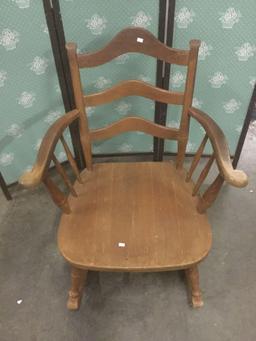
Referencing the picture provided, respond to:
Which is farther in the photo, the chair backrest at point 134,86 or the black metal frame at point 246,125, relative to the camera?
the black metal frame at point 246,125

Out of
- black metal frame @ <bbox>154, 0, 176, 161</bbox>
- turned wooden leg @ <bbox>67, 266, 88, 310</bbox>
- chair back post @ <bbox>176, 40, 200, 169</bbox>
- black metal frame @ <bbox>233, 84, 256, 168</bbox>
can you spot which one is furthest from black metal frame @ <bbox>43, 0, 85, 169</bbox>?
black metal frame @ <bbox>233, 84, 256, 168</bbox>

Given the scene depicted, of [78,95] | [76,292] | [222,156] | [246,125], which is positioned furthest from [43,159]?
[246,125]

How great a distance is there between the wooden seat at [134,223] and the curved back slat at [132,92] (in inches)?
11.6

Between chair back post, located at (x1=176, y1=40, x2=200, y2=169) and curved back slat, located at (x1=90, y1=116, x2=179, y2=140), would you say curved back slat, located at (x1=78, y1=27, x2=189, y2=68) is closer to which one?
chair back post, located at (x1=176, y1=40, x2=200, y2=169)

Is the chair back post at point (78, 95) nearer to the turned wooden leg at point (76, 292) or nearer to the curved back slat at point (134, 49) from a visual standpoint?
the curved back slat at point (134, 49)

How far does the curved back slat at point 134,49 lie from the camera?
1.04m

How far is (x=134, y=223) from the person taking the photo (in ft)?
3.59

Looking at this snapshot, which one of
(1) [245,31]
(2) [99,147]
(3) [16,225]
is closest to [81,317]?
(3) [16,225]

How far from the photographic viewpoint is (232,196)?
1.72 meters

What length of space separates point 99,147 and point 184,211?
850 mm

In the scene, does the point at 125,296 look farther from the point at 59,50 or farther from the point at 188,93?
the point at 59,50

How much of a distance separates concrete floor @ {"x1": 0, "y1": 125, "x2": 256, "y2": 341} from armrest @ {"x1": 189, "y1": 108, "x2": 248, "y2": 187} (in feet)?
2.27

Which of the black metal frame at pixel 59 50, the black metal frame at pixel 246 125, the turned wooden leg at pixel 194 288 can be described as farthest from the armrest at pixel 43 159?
the black metal frame at pixel 246 125

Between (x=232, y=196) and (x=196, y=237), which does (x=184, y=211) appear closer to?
(x=196, y=237)
